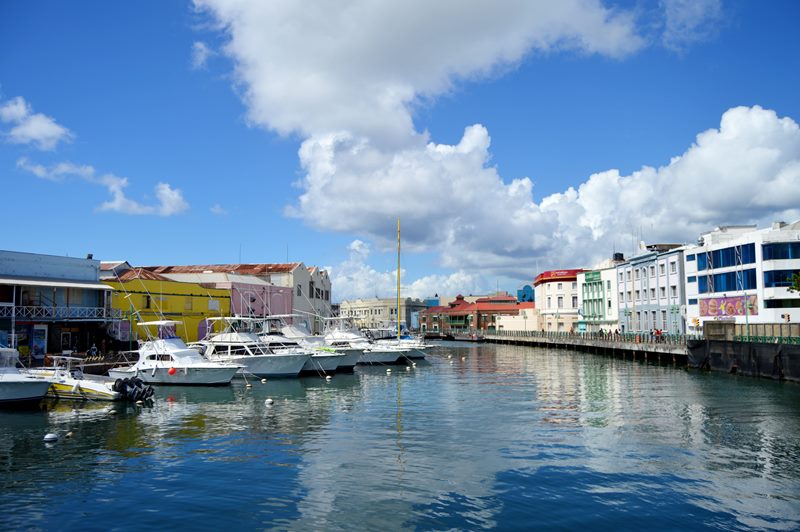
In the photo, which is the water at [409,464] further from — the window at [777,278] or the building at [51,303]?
the window at [777,278]

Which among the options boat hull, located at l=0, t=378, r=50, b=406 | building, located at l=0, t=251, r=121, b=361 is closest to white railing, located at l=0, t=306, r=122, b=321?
building, located at l=0, t=251, r=121, b=361

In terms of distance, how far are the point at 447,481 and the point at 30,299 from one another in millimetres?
43382

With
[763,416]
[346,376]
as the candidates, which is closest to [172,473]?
[763,416]

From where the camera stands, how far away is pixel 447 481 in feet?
63.8

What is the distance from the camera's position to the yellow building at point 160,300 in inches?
2403

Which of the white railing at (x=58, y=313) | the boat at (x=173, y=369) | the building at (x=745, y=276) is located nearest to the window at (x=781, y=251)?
the building at (x=745, y=276)

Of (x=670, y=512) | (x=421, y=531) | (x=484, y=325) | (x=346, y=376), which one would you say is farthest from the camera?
(x=484, y=325)

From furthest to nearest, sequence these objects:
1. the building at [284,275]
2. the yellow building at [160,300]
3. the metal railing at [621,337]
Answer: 1. the building at [284,275]
2. the metal railing at [621,337]
3. the yellow building at [160,300]

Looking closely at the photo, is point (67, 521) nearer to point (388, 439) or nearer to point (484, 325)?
point (388, 439)

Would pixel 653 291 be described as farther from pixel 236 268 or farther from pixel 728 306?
pixel 236 268

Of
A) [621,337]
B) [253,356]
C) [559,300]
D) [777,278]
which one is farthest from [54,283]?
[559,300]

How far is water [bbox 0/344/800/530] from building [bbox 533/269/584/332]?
283 ft

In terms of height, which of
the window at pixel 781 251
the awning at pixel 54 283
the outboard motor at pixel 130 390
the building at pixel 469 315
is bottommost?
the outboard motor at pixel 130 390

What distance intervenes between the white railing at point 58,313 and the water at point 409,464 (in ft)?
57.8
